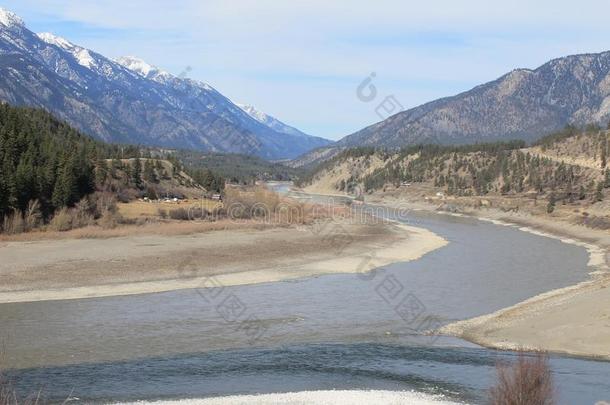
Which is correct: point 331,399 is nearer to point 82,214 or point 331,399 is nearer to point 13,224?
point 13,224

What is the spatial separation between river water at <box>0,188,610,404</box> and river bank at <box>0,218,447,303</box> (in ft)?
11.0

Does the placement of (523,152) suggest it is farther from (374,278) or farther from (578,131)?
(374,278)

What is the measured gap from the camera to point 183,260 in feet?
183

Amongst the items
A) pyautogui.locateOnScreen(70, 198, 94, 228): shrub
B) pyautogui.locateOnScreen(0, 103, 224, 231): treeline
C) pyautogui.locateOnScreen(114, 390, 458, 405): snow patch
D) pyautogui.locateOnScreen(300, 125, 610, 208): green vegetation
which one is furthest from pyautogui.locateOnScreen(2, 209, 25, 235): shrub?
pyautogui.locateOnScreen(300, 125, 610, 208): green vegetation

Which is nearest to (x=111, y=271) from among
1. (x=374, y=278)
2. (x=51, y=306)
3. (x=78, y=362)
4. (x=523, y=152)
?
(x=51, y=306)

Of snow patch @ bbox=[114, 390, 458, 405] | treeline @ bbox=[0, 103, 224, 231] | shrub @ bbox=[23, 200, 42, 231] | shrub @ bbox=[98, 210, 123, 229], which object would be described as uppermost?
treeline @ bbox=[0, 103, 224, 231]

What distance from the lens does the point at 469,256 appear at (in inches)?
2672

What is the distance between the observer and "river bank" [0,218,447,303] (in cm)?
4462

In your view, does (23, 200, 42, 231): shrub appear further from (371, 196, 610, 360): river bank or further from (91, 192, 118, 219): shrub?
(371, 196, 610, 360): river bank

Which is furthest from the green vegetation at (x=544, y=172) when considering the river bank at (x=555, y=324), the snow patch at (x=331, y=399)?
the snow patch at (x=331, y=399)

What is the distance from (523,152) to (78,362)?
17561 centimetres

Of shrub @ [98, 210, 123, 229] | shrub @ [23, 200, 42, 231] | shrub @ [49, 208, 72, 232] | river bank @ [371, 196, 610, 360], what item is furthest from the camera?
shrub @ [98, 210, 123, 229]

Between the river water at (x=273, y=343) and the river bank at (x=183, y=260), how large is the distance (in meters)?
3.35

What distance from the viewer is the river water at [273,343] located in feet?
80.0
